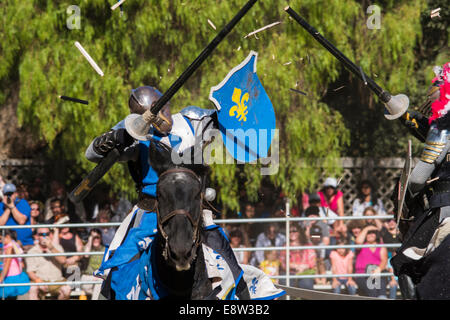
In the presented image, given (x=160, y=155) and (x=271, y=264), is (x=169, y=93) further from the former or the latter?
(x=271, y=264)

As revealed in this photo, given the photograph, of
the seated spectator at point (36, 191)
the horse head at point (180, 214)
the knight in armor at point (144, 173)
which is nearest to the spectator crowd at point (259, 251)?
the seated spectator at point (36, 191)

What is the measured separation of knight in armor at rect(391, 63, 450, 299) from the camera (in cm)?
562

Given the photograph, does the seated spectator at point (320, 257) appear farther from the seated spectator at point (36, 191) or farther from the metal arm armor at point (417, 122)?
the seated spectator at point (36, 191)

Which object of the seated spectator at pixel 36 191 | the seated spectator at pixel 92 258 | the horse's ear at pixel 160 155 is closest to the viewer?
the horse's ear at pixel 160 155

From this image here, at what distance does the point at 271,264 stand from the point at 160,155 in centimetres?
482

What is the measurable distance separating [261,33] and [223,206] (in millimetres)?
2365

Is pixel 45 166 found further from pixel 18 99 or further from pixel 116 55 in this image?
pixel 116 55

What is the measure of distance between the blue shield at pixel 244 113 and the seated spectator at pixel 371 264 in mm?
3979

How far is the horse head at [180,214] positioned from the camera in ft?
14.1

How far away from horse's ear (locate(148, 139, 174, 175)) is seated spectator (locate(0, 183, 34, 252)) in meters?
4.93

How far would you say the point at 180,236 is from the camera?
14.1 ft

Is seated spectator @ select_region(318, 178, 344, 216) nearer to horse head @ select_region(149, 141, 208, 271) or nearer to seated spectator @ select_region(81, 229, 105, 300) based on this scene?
seated spectator @ select_region(81, 229, 105, 300)

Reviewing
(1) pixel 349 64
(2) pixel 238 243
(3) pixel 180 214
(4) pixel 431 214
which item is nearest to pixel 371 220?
(2) pixel 238 243
